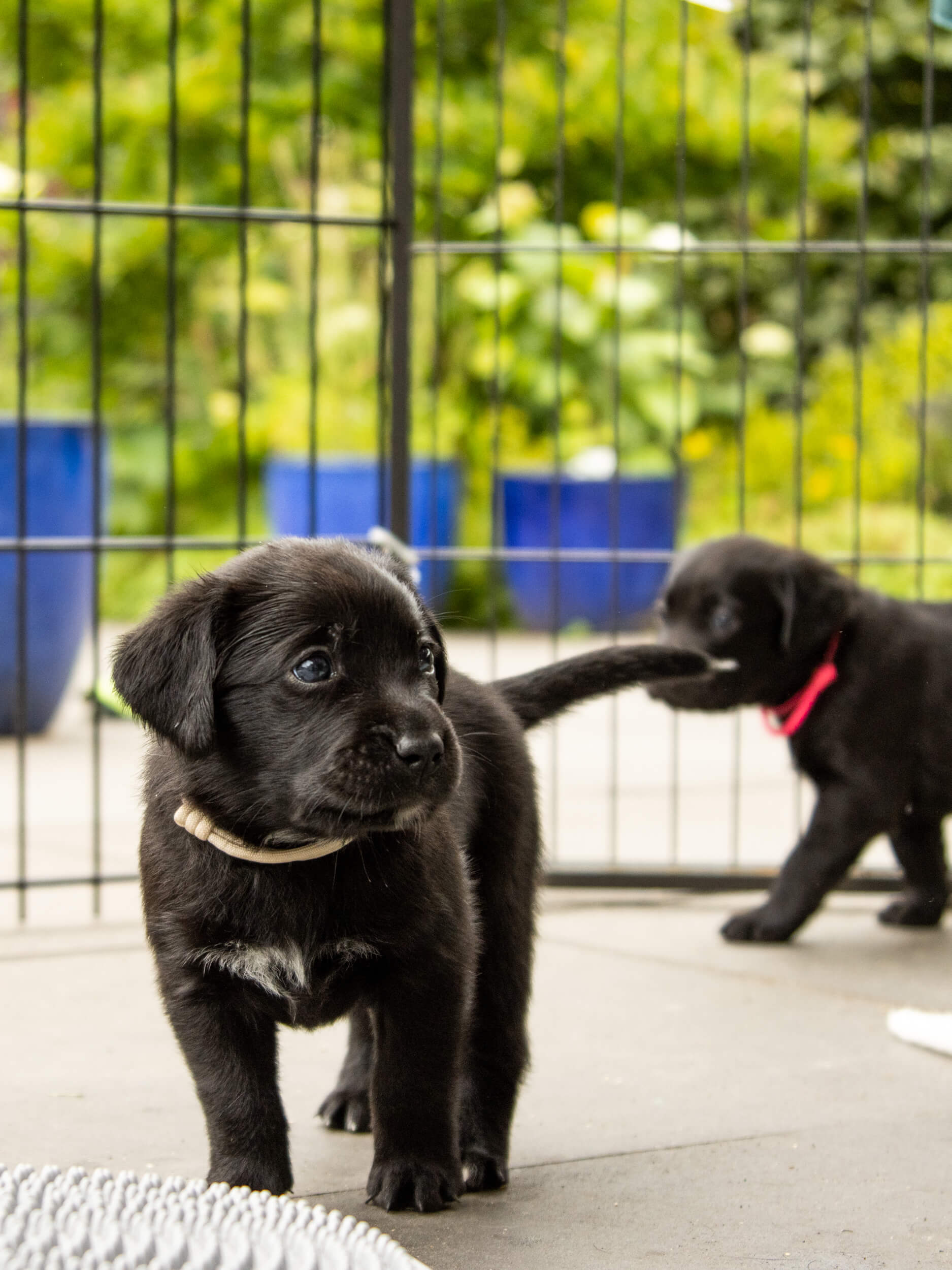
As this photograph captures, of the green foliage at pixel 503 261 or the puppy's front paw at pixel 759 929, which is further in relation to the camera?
the green foliage at pixel 503 261

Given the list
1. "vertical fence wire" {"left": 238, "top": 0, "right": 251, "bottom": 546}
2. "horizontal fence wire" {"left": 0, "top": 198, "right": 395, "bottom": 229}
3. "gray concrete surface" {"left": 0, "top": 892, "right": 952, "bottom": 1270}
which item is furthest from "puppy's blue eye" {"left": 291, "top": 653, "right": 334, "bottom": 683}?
"horizontal fence wire" {"left": 0, "top": 198, "right": 395, "bottom": 229}

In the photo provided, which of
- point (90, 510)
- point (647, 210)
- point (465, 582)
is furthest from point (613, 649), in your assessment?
point (647, 210)

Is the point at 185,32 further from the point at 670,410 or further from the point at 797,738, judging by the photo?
the point at 797,738

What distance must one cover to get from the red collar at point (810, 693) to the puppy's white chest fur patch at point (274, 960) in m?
1.89

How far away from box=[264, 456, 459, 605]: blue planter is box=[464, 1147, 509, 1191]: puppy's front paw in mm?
5512

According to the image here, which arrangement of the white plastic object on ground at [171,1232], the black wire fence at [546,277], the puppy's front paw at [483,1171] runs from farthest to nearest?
the black wire fence at [546,277] → the puppy's front paw at [483,1171] → the white plastic object on ground at [171,1232]

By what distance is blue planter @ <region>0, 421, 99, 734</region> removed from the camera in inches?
247

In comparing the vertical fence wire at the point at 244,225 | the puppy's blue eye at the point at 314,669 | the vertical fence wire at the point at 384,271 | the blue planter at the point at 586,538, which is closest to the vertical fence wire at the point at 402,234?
the vertical fence wire at the point at 384,271

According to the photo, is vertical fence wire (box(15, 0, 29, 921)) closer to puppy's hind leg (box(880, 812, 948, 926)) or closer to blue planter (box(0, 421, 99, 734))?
puppy's hind leg (box(880, 812, 948, 926))

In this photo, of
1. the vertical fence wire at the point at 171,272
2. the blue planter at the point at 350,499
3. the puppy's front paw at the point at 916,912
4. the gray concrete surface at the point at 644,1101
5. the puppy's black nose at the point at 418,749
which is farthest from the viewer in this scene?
the blue planter at the point at 350,499

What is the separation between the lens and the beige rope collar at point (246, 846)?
6.51ft

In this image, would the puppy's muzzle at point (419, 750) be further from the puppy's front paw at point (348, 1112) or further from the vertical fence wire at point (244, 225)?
the vertical fence wire at point (244, 225)

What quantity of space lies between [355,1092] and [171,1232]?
0.93m

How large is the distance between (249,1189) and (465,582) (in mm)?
6893
